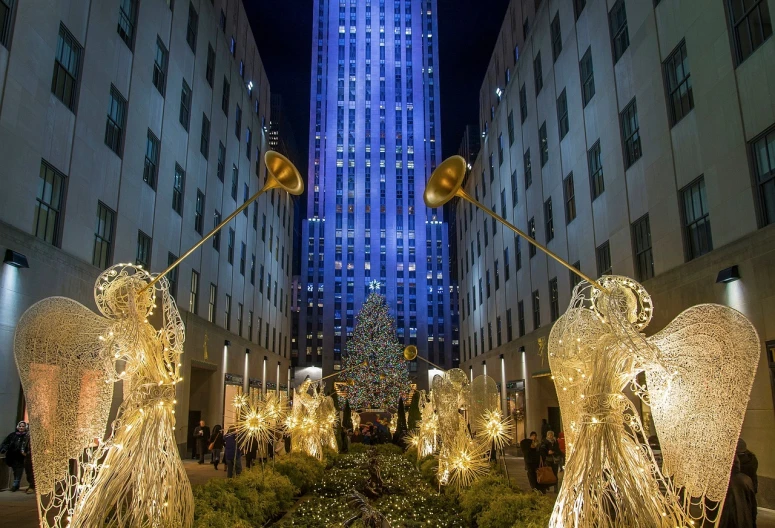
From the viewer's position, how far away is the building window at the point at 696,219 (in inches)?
615

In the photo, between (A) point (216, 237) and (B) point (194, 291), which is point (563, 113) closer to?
(A) point (216, 237)

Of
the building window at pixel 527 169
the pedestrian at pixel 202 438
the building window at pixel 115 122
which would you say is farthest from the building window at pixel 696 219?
the pedestrian at pixel 202 438

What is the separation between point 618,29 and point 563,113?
608cm

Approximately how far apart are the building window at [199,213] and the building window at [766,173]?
22931 millimetres

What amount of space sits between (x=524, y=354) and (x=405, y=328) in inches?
2373

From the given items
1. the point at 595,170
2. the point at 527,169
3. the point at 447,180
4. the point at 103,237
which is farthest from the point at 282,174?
the point at 527,169

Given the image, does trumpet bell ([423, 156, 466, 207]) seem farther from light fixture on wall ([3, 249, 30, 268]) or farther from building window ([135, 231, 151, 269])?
building window ([135, 231, 151, 269])

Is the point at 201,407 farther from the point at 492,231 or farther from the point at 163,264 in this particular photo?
the point at 492,231

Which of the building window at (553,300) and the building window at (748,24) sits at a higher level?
the building window at (748,24)

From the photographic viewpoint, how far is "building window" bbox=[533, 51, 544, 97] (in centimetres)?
3052

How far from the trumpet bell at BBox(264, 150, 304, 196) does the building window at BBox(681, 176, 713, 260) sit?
12228mm

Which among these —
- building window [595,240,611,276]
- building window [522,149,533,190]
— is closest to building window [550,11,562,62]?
building window [522,149,533,190]

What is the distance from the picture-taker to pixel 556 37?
28.4 meters

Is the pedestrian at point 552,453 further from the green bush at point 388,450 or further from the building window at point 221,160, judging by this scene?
the building window at point 221,160
